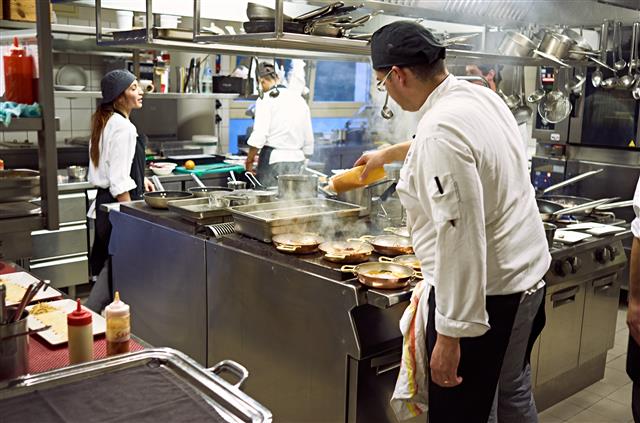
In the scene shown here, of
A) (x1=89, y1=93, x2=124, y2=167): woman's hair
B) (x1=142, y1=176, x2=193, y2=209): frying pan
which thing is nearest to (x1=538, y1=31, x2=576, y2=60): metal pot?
(x1=142, y1=176, x2=193, y2=209): frying pan

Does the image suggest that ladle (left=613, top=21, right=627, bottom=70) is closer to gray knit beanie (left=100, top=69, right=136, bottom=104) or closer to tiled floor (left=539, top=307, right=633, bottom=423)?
tiled floor (left=539, top=307, right=633, bottom=423)

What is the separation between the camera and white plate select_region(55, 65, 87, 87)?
545cm

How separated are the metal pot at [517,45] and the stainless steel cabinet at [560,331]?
1.44 m

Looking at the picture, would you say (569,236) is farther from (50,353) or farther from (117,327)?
(50,353)

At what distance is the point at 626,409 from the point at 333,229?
187cm

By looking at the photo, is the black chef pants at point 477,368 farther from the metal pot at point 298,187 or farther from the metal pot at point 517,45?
the metal pot at point 517,45

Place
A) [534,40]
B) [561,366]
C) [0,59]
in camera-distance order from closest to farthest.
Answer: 1. [0,59]
2. [561,366]
3. [534,40]

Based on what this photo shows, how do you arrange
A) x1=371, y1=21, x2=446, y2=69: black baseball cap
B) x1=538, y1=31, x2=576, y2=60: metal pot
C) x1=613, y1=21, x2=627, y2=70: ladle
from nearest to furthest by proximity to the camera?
x1=371, y1=21, x2=446, y2=69: black baseball cap
x1=538, y1=31, x2=576, y2=60: metal pot
x1=613, y1=21, x2=627, y2=70: ladle

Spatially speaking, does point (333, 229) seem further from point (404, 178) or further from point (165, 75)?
point (165, 75)

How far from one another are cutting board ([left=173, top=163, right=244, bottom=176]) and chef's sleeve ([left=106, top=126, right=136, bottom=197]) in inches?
50.4

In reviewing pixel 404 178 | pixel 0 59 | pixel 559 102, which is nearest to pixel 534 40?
pixel 559 102

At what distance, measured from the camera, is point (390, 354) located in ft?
8.41

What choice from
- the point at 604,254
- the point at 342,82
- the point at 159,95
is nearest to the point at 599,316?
the point at 604,254

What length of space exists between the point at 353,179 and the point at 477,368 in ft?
3.63
